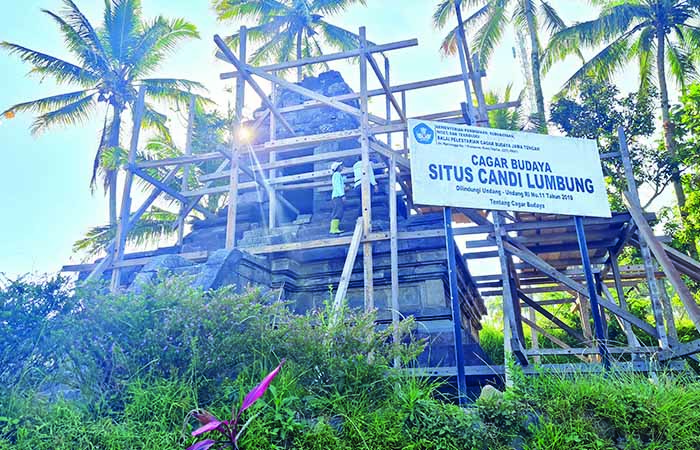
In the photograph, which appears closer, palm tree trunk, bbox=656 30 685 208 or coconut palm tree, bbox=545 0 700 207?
palm tree trunk, bbox=656 30 685 208

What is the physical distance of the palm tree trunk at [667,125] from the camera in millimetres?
13625

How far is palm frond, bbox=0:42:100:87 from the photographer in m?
18.7

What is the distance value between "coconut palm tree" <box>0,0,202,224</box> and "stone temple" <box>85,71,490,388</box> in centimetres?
1006

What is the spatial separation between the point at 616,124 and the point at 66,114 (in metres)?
19.8

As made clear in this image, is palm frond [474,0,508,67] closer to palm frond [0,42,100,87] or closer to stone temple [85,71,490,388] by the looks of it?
stone temple [85,71,490,388]

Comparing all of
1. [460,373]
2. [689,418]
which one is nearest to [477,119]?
[460,373]

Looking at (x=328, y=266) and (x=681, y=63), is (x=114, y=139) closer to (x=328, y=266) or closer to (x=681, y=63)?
(x=328, y=266)

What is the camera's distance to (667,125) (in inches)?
575

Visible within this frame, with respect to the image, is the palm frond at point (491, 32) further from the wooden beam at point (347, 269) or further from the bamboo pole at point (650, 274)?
the wooden beam at point (347, 269)

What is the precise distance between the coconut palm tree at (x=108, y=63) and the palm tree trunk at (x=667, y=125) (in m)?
17.4

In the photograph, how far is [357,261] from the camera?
9117 millimetres

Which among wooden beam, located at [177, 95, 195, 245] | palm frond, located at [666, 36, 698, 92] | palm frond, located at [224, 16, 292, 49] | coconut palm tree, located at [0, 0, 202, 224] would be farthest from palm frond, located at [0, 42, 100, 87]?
palm frond, located at [666, 36, 698, 92]

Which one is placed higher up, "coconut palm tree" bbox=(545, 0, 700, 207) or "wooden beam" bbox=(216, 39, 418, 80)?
"coconut palm tree" bbox=(545, 0, 700, 207)

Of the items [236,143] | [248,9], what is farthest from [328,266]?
[248,9]
